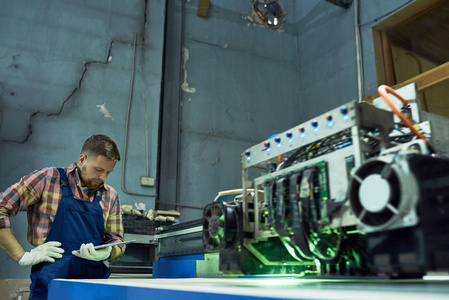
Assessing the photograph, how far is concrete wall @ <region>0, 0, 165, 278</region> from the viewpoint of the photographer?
2943 millimetres

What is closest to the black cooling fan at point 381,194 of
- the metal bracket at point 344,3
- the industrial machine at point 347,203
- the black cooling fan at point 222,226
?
the industrial machine at point 347,203

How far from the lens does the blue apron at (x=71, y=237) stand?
160 centimetres

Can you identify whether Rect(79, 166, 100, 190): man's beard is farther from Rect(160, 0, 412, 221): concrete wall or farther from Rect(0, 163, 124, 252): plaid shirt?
Rect(160, 0, 412, 221): concrete wall

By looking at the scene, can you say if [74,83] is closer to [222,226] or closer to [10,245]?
[10,245]

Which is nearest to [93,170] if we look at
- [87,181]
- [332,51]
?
[87,181]

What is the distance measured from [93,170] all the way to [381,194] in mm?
1391

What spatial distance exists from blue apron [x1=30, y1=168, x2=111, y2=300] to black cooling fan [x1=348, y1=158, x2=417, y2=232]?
1.28 m

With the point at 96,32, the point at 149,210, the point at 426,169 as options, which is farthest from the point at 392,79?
the point at 426,169

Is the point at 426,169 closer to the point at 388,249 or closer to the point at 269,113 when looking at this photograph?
the point at 388,249

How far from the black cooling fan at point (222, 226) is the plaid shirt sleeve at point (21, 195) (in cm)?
90

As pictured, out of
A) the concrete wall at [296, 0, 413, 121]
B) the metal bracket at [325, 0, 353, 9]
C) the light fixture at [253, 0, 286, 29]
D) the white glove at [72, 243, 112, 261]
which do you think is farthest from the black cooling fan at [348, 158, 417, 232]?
the metal bracket at [325, 0, 353, 9]

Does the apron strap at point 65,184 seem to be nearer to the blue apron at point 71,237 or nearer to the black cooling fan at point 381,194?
the blue apron at point 71,237

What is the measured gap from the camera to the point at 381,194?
70 centimetres

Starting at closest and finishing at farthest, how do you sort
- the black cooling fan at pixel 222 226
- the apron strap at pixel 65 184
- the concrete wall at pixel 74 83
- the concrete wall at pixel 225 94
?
the black cooling fan at pixel 222 226 < the apron strap at pixel 65 184 < the concrete wall at pixel 74 83 < the concrete wall at pixel 225 94
